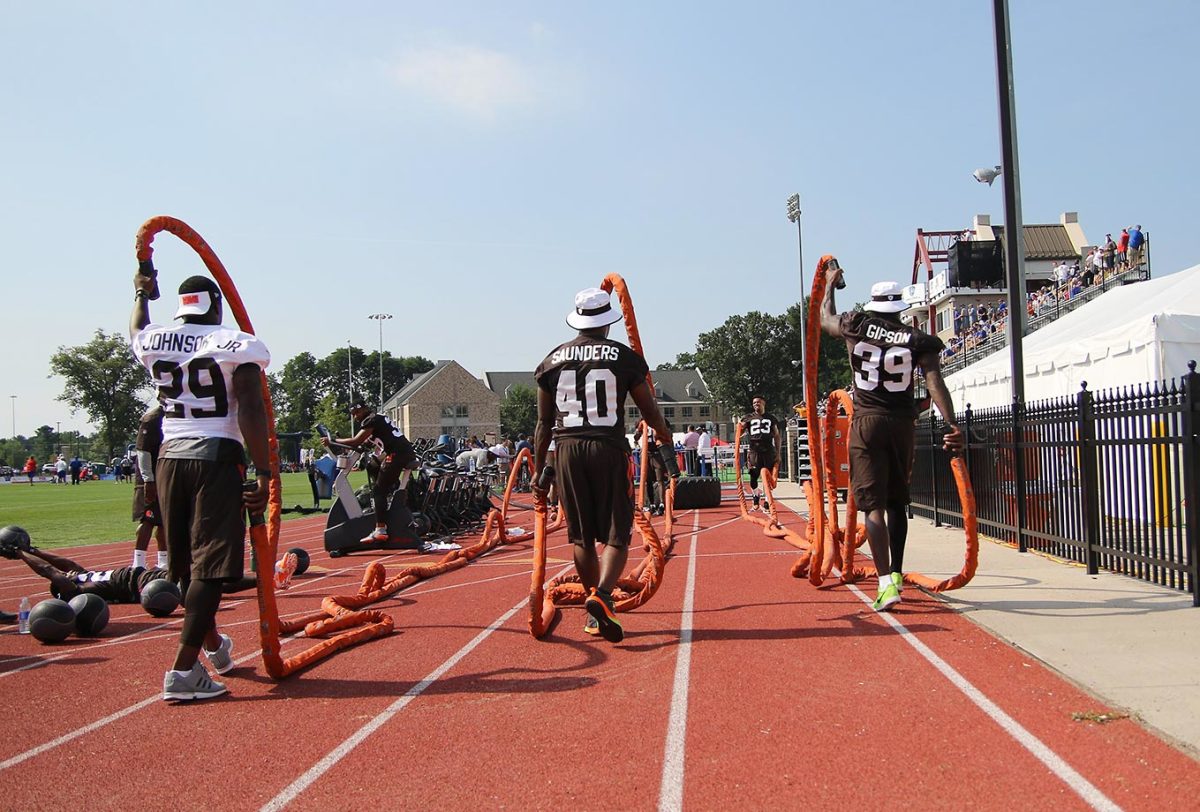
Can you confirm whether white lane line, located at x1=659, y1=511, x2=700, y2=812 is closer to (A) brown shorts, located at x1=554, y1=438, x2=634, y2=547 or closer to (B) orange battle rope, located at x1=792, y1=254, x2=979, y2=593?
(A) brown shorts, located at x1=554, y1=438, x2=634, y2=547

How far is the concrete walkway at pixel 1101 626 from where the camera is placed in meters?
4.53

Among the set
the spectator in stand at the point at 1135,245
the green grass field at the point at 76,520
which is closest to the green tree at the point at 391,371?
the green grass field at the point at 76,520

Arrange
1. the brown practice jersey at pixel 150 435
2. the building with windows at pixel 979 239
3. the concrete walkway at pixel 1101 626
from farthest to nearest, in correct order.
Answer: the building with windows at pixel 979 239
the brown practice jersey at pixel 150 435
the concrete walkway at pixel 1101 626

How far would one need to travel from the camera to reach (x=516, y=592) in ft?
28.5

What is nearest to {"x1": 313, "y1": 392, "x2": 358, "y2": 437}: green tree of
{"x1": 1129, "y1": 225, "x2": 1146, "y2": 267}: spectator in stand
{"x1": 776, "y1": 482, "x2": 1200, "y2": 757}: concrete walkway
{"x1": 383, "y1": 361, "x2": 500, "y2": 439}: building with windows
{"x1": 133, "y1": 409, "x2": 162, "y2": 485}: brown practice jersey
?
{"x1": 383, "y1": 361, "x2": 500, "y2": 439}: building with windows

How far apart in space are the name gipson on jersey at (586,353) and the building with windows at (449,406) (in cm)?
10322

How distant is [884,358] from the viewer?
22.9 ft

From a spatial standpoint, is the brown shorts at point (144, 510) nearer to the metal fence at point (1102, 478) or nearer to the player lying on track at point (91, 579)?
the player lying on track at point (91, 579)

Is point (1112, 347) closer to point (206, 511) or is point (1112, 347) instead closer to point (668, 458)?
point (668, 458)

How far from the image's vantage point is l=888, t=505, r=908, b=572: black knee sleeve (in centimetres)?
708

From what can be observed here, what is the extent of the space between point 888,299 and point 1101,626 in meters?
2.60

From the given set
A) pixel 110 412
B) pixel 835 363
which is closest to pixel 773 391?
pixel 835 363

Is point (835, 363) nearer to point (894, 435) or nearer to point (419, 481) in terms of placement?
point (419, 481)

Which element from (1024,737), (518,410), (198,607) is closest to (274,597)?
(198,607)
